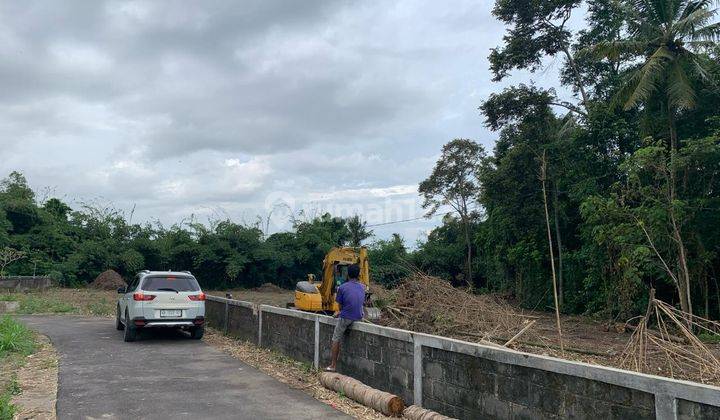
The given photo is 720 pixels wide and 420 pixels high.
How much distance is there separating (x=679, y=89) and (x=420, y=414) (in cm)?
1700

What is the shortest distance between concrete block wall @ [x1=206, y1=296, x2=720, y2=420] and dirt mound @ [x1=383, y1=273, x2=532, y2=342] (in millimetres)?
2377

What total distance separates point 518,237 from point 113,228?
94.9 feet

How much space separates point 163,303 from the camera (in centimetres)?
1230

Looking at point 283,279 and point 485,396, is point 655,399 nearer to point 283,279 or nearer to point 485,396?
point 485,396

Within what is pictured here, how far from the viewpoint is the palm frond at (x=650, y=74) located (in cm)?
1856

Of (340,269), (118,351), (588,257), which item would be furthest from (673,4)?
(118,351)

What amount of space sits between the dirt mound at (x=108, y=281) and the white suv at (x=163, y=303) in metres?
22.8

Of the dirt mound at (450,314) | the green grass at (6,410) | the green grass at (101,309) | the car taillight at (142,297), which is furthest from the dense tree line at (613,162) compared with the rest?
the green grass at (101,309)

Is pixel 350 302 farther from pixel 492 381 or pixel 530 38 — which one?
pixel 530 38

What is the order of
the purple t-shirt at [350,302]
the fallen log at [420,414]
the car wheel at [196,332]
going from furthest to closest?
the car wheel at [196,332] < the purple t-shirt at [350,302] < the fallen log at [420,414]

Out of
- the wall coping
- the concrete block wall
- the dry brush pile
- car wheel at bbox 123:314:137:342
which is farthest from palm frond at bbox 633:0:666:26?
car wheel at bbox 123:314:137:342

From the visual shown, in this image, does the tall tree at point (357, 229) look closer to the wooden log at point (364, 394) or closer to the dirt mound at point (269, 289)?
the dirt mound at point (269, 289)

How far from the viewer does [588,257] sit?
2367cm

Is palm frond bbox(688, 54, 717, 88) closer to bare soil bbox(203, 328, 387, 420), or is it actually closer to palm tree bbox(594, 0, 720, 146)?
palm tree bbox(594, 0, 720, 146)
